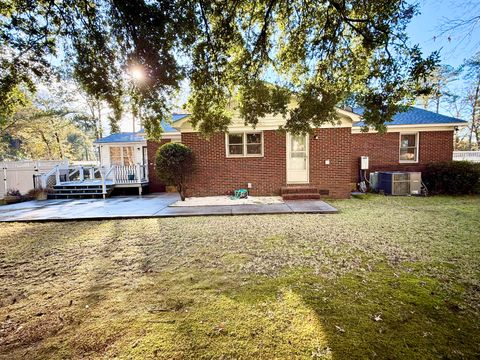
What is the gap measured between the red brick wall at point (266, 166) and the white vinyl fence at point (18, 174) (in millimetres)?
9154

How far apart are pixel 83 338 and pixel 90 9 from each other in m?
5.80

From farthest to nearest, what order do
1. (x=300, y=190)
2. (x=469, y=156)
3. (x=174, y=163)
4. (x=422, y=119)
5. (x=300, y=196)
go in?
(x=469, y=156) → (x=422, y=119) → (x=300, y=190) → (x=300, y=196) → (x=174, y=163)

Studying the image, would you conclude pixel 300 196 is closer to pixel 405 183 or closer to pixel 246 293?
pixel 405 183

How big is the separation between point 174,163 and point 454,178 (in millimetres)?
12076

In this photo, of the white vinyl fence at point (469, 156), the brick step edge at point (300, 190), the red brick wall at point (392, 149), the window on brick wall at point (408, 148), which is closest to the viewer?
the brick step edge at point (300, 190)

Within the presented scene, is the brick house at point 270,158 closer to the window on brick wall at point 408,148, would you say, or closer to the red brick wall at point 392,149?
the red brick wall at point 392,149

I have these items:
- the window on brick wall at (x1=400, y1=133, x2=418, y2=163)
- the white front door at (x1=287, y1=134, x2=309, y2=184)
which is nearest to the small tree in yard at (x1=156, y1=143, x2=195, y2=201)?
the white front door at (x1=287, y1=134, x2=309, y2=184)

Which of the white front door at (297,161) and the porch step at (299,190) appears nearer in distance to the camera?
the porch step at (299,190)

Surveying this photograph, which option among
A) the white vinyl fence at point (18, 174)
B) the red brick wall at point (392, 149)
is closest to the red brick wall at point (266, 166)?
the red brick wall at point (392, 149)

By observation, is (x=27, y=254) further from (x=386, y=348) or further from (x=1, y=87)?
(x=386, y=348)

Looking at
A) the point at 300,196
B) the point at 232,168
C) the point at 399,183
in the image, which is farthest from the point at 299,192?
the point at 399,183

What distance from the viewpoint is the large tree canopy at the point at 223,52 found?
14.4ft

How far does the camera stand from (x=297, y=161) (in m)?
9.90

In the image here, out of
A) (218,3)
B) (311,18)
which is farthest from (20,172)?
(311,18)
